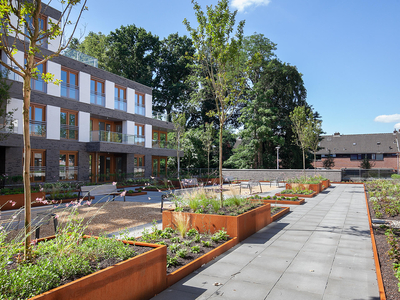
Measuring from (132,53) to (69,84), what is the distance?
70.6 feet

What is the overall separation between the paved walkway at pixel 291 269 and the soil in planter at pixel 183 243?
28 centimetres

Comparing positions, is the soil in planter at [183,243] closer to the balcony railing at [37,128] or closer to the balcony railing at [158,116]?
the balcony railing at [37,128]

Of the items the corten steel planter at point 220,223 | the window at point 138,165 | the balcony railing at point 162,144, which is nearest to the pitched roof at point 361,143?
the balcony railing at point 162,144

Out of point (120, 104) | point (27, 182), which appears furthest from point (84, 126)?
point (27, 182)

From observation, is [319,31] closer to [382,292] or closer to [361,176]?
[382,292]

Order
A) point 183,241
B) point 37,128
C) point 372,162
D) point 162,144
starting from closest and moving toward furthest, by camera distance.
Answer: point 183,241 < point 37,128 < point 162,144 < point 372,162

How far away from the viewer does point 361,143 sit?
5122cm

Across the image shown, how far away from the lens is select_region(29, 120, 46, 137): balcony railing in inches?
713

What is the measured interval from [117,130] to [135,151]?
2869 millimetres

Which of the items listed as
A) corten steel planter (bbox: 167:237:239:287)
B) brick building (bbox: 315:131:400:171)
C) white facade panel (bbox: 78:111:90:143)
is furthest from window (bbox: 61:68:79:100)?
brick building (bbox: 315:131:400:171)

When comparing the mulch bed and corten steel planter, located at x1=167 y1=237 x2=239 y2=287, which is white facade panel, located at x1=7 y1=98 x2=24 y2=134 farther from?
the mulch bed

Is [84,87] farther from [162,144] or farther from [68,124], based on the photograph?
[162,144]

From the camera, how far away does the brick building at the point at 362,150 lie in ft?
160

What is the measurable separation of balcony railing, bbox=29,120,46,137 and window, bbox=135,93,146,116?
29.7 feet
